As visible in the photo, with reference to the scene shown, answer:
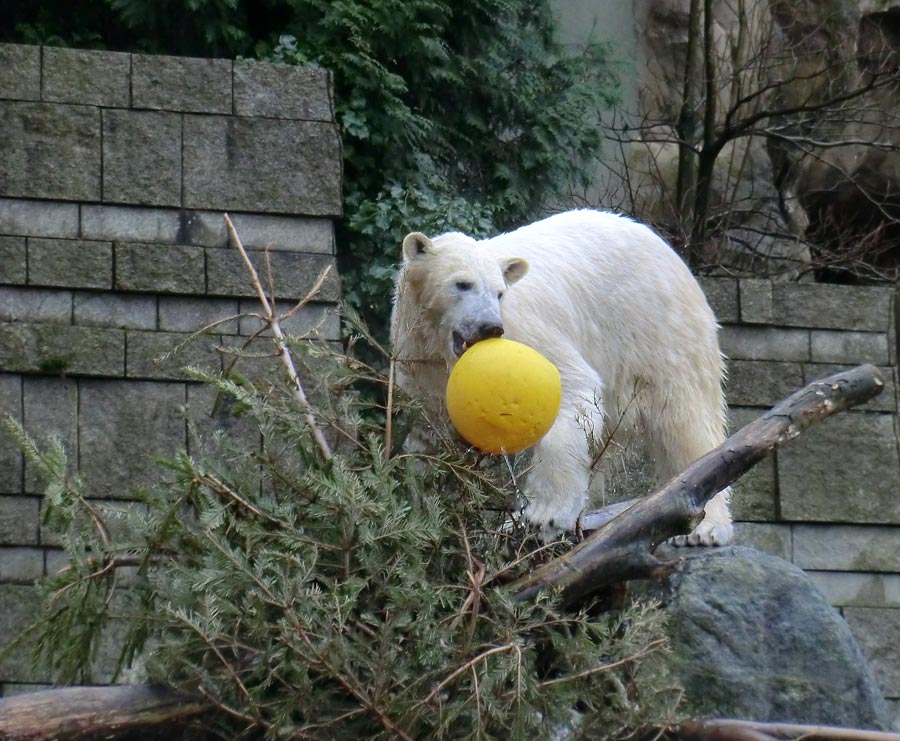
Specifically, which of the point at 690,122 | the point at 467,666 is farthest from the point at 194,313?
the point at 690,122

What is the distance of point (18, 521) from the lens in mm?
4652

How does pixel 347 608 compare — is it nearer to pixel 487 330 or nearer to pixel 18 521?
pixel 487 330

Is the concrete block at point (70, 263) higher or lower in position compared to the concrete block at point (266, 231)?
lower

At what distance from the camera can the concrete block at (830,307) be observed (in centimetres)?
610

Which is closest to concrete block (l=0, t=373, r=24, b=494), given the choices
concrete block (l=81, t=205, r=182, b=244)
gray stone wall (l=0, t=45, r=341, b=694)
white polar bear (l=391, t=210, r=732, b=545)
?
gray stone wall (l=0, t=45, r=341, b=694)

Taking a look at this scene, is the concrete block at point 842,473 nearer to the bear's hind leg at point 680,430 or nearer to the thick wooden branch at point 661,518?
the bear's hind leg at point 680,430

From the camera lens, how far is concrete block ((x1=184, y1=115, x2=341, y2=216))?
16.5 feet

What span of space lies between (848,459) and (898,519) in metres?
0.36

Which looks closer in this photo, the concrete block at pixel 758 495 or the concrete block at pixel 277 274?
the concrete block at pixel 277 274

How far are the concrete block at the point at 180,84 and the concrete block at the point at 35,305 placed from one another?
82 centimetres

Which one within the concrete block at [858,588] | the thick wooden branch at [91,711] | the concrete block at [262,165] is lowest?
the concrete block at [858,588]

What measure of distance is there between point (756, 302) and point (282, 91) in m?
2.43

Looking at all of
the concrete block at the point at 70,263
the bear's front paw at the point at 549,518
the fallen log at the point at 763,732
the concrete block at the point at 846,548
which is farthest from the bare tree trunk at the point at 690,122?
the fallen log at the point at 763,732

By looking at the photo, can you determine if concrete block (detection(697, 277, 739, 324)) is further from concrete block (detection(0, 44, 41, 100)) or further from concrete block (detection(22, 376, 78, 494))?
concrete block (detection(0, 44, 41, 100))
